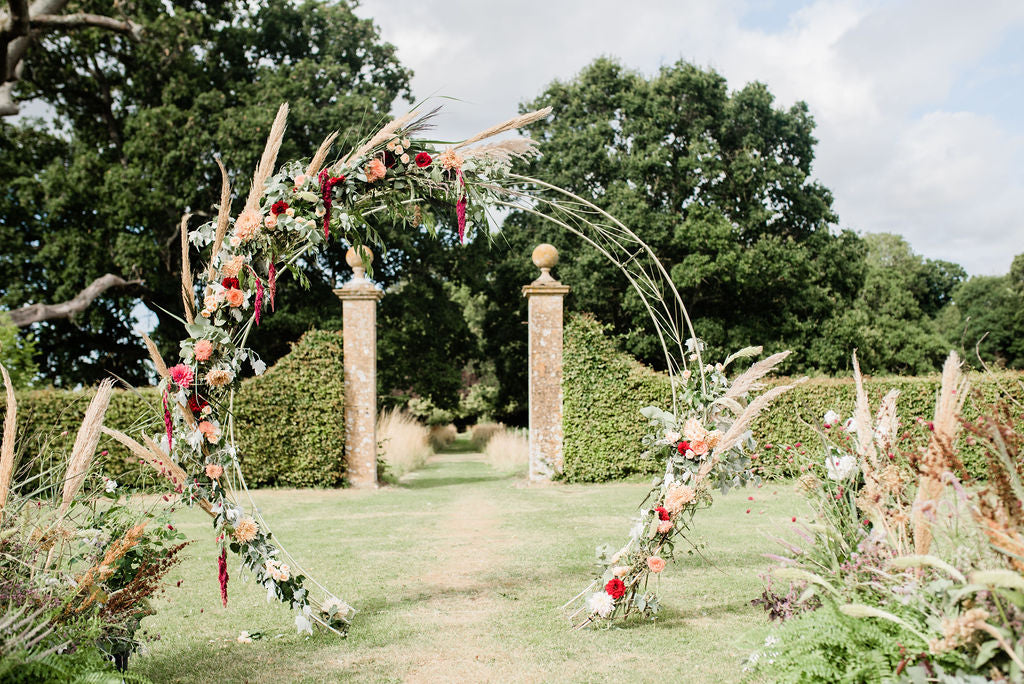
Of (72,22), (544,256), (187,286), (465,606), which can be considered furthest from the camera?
(72,22)

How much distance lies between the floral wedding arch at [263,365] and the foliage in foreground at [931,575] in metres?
1.07

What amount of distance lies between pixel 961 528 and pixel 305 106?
56.2 feet

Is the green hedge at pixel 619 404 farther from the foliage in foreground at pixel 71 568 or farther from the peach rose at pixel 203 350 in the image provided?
the foliage in foreground at pixel 71 568

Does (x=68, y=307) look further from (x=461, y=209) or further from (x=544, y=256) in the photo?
(x=461, y=209)

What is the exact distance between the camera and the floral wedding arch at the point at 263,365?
4234 millimetres

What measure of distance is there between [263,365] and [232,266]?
633 millimetres

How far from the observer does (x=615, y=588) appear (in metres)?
4.38

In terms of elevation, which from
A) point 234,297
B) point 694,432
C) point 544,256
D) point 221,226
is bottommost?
point 694,432

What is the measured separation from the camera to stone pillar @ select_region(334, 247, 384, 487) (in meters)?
11.5

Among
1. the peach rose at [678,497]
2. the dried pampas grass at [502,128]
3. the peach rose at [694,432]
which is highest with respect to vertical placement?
the dried pampas grass at [502,128]

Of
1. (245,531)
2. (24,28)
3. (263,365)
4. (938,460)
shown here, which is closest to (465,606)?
(245,531)

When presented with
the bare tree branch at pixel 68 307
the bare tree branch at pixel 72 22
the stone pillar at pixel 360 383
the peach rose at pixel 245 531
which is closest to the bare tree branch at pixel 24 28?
the bare tree branch at pixel 72 22

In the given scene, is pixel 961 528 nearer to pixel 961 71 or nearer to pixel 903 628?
pixel 903 628

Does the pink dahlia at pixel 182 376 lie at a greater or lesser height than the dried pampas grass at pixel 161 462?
greater
